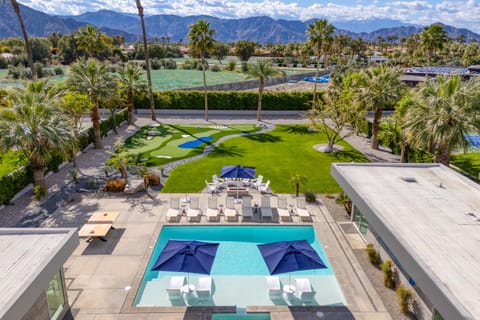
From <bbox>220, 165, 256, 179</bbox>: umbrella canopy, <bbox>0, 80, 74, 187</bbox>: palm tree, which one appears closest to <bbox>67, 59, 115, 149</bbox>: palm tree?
<bbox>0, 80, 74, 187</bbox>: palm tree

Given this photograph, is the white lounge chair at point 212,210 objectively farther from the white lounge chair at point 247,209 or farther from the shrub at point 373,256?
the shrub at point 373,256

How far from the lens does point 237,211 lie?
1936 cm

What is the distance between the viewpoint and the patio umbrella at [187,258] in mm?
11617

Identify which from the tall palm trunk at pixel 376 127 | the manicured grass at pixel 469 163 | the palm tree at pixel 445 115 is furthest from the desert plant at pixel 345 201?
the tall palm trunk at pixel 376 127

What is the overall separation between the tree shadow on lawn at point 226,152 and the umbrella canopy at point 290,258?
1618cm

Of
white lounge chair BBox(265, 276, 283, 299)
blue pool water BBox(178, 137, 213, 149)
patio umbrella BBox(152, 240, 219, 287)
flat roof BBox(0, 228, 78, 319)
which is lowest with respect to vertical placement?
white lounge chair BBox(265, 276, 283, 299)

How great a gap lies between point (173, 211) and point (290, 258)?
8.36m

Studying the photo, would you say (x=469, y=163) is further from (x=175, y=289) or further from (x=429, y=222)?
(x=175, y=289)

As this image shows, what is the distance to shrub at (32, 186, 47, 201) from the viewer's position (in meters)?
19.6

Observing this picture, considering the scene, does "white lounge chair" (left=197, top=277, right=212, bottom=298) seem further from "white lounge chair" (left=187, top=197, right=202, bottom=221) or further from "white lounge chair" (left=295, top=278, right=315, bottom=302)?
"white lounge chair" (left=187, top=197, right=202, bottom=221)

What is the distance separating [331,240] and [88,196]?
14.3m

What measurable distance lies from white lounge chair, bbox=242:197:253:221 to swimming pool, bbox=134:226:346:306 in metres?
0.86

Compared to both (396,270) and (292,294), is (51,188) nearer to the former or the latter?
(292,294)

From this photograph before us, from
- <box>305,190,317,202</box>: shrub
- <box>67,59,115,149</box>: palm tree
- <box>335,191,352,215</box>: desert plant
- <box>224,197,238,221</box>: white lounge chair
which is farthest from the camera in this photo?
<box>67,59,115,149</box>: palm tree
